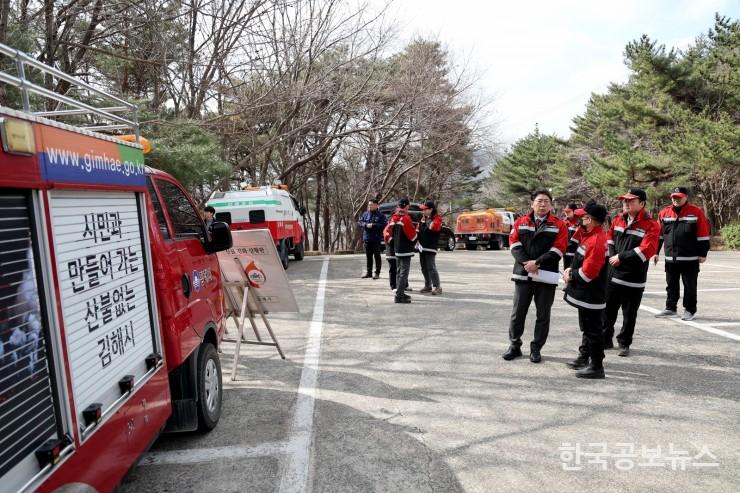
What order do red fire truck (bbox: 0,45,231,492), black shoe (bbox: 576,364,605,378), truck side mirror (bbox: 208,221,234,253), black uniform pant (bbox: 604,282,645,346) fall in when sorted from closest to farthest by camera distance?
red fire truck (bbox: 0,45,231,492), truck side mirror (bbox: 208,221,234,253), black shoe (bbox: 576,364,605,378), black uniform pant (bbox: 604,282,645,346)

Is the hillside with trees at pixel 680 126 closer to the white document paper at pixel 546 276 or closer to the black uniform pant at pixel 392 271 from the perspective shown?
the black uniform pant at pixel 392 271

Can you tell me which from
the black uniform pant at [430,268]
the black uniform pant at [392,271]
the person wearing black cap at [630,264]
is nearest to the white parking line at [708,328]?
the person wearing black cap at [630,264]

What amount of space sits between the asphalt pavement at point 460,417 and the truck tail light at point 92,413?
1.07 m

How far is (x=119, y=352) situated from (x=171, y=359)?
612 mm

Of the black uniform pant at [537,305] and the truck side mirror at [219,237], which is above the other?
the truck side mirror at [219,237]

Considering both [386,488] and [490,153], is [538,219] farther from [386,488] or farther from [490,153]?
[490,153]

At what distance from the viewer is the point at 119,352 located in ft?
8.39

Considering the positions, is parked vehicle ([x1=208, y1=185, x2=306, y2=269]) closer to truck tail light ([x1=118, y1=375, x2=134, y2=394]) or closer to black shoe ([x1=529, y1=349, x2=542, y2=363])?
black shoe ([x1=529, y1=349, x2=542, y2=363])

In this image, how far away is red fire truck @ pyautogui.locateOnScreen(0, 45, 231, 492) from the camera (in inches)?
70.8

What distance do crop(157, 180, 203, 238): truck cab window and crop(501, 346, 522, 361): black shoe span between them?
3.37 m

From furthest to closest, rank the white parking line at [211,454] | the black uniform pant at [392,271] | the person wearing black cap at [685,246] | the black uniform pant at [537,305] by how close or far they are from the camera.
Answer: the black uniform pant at [392,271] → the person wearing black cap at [685,246] → the black uniform pant at [537,305] → the white parking line at [211,454]

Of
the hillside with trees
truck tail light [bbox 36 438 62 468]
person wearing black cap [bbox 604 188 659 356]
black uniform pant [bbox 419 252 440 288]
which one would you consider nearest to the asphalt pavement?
person wearing black cap [bbox 604 188 659 356]

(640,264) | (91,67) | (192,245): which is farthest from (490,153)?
(192,245)

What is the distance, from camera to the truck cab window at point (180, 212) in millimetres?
3666
